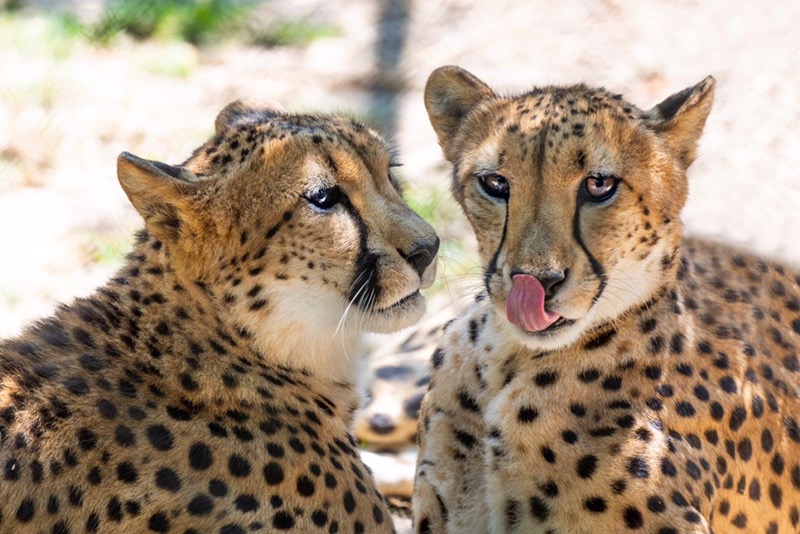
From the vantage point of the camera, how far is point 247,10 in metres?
6.73

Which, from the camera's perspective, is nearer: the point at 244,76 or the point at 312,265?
the point at 312,265

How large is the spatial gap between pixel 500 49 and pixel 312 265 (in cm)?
356

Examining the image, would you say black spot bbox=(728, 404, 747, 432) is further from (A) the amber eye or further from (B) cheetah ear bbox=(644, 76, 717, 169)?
(A) the amber eye

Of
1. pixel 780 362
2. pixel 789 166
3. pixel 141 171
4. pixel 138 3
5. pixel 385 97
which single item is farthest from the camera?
pixel 138 3

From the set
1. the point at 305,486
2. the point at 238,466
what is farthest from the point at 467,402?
the point at 238,466

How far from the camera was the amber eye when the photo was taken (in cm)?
288

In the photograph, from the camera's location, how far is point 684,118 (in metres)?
2.94

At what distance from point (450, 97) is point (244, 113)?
510 millimetres

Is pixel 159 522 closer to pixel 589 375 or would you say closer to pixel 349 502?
pixel 349 502

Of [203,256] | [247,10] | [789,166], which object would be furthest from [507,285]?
[247,10]

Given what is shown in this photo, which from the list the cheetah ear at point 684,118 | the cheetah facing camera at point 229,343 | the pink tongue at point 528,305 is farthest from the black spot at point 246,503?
the cheetah ear at point 684,118

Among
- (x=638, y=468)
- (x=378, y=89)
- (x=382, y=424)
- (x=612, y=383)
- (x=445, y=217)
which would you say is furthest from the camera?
(x=378, y=89)

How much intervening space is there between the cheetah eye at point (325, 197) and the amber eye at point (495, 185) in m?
0.34

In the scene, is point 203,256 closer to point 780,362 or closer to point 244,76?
point 780,362
